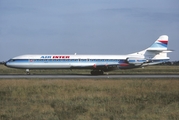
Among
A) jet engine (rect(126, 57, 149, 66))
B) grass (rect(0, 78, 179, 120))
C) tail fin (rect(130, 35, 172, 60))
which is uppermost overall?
tail fin (rect(130, 35, 172, 60))

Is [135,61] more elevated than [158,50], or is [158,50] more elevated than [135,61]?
[158,50]

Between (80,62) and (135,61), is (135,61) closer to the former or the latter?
(135,61)

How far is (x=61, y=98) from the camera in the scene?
1595cm

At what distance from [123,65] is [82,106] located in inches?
1153

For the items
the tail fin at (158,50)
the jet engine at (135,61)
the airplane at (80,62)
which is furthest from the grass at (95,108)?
the tail fin at (158,50)

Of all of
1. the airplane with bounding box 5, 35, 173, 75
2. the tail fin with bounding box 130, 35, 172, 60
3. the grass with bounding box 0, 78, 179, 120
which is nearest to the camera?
the grass with bounding box 0, 78, 179, 120

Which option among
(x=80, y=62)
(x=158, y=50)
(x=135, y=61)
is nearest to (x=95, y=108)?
(x=80, y=62)

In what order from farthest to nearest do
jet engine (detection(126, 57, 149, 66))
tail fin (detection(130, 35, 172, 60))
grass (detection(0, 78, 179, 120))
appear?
tail fin (detection(130, 35, 172, 60)) < jet engine (detection(126, 57, 149, 66)) < grass (detection(0, 78, 179, 120))

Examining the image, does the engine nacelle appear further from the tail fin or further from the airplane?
the tail fin

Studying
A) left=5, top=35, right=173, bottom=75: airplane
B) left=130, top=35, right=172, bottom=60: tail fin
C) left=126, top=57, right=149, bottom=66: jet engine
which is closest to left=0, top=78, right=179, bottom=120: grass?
left=5, top=35, right=173, bottom=75: airplane

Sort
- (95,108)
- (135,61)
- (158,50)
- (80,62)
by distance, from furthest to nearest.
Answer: (158,50) → (135,61) → (80,62) → (95,108)

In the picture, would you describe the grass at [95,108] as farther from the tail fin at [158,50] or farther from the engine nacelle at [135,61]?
the tail fin at [158,50]

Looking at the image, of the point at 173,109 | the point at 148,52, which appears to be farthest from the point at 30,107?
the point at 148,52

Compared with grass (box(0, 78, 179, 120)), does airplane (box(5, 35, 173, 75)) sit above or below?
above
